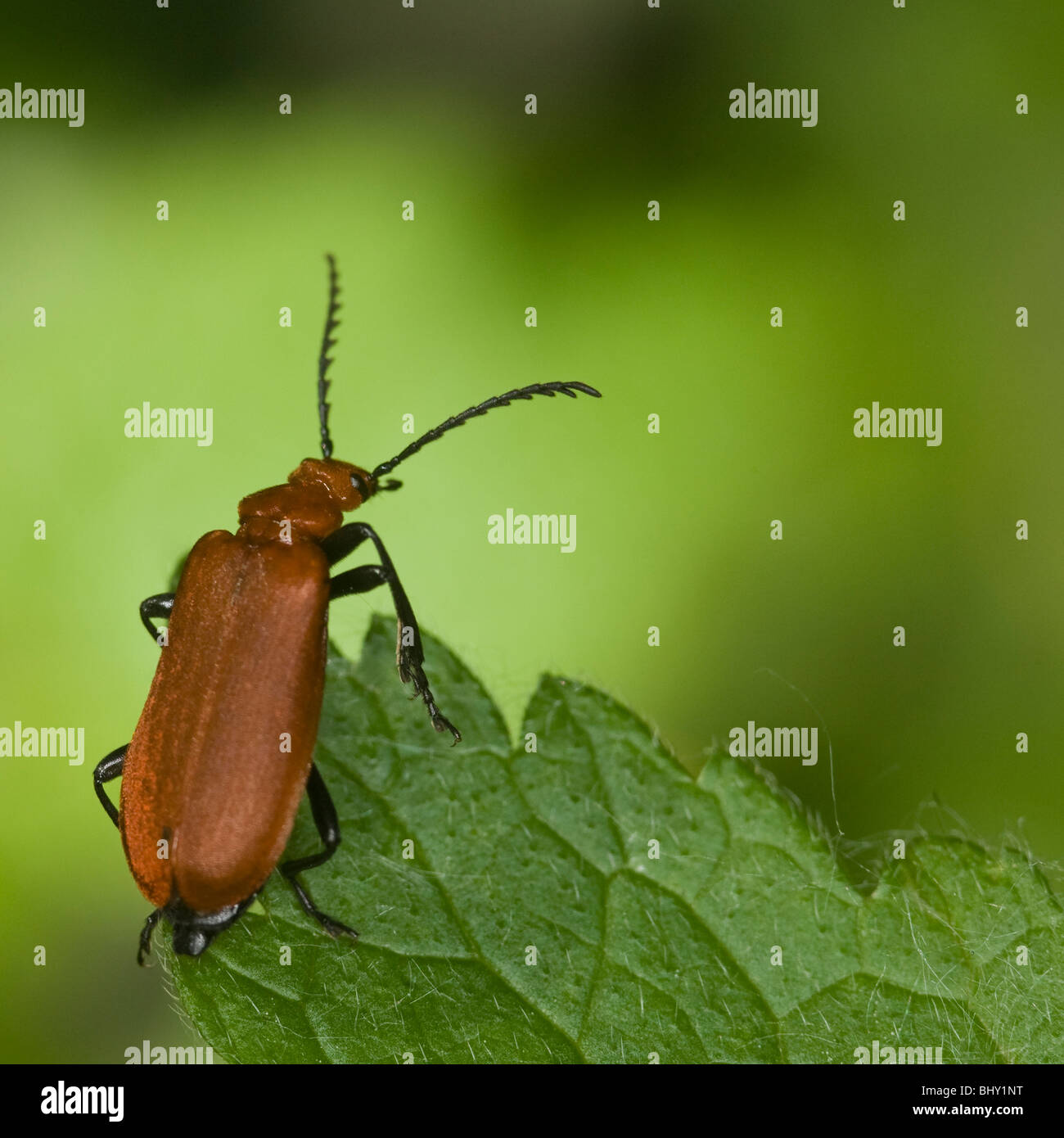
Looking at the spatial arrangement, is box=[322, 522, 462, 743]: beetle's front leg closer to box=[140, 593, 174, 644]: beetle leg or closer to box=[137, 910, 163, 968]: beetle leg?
box=[140, 593, 174, 644]: beetle leg

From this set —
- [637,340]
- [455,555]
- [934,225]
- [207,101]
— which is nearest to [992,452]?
[934,225]

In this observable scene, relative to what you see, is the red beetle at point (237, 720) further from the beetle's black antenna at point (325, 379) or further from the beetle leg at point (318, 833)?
the beetle's black antenna at point (325, 379)

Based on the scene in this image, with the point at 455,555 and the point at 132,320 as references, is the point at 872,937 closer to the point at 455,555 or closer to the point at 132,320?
the point at 455,555

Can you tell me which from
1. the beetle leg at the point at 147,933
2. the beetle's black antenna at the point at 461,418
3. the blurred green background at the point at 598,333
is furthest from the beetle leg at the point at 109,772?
the beetle's black antenna at the point at 461,418

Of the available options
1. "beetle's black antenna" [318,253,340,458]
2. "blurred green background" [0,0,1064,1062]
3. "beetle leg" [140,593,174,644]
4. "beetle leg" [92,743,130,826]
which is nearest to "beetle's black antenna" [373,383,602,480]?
"beetle's black antenna" [318,253,340,458]

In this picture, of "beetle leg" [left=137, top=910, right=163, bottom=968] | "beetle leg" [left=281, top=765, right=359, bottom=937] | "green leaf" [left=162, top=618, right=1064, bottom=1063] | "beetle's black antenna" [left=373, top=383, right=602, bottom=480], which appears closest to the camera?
"green leaf" [left=162, top=618, right=1064, bottom=1063]
